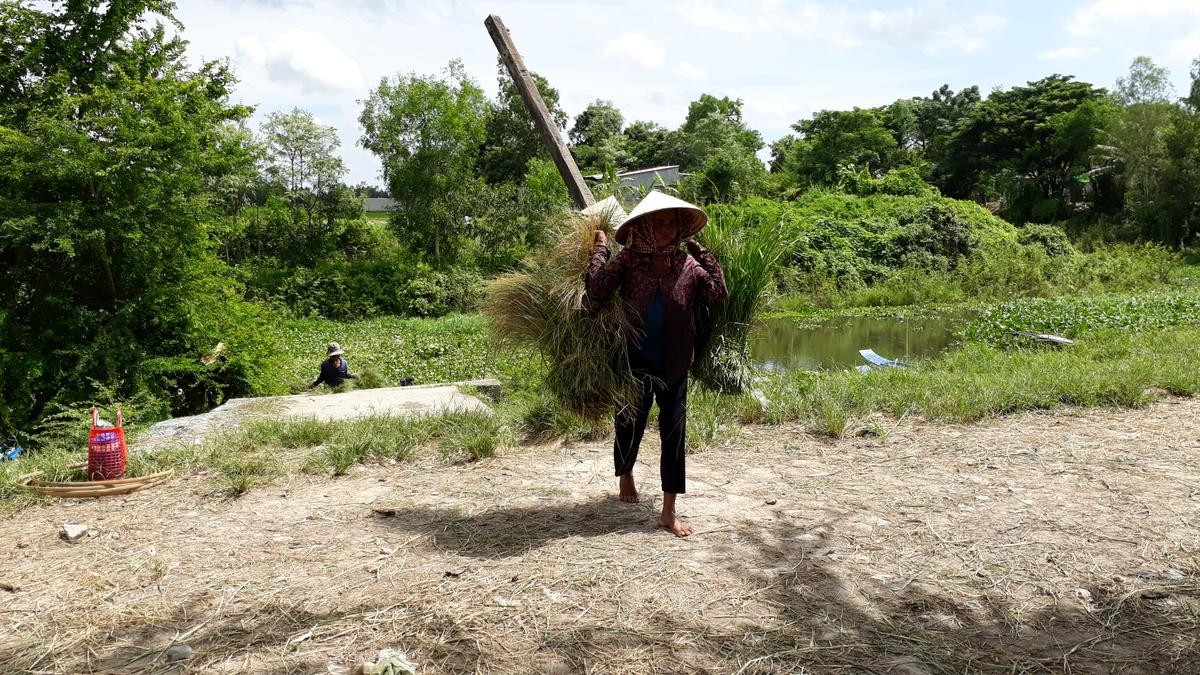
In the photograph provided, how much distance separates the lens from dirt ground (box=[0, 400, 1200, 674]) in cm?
241

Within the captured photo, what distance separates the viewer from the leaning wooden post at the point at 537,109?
4.56 metres

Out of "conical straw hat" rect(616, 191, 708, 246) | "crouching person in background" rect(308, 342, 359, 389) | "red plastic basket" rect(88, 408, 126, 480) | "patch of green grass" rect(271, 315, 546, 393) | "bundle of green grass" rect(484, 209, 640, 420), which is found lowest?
"patch of green grass" rect(271, 315, 546, 393)

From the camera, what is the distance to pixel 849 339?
48.5 ft

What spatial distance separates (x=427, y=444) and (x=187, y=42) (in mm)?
5999

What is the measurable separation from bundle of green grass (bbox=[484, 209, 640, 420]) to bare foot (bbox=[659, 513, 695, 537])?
538 mm

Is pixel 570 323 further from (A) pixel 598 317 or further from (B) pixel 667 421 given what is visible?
(B) pixel 667 421

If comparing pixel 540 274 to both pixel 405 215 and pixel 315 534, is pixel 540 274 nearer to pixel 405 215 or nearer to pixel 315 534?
pixel 315 534

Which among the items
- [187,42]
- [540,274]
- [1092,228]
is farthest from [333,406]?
[1092,228]

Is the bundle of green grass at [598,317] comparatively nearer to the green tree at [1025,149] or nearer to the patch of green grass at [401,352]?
the patch of green grass at [401,352]

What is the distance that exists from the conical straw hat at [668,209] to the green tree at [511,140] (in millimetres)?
25286

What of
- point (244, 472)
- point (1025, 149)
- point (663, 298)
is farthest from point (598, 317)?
point (1025, 149)

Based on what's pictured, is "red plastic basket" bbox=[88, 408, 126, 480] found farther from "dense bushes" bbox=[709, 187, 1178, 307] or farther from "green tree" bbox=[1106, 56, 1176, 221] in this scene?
"green tree" bbox=[1106, 56, 1176, 221]

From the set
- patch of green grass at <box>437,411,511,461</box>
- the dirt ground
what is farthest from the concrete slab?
the dirt ground

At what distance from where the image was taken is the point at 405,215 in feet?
78.4
